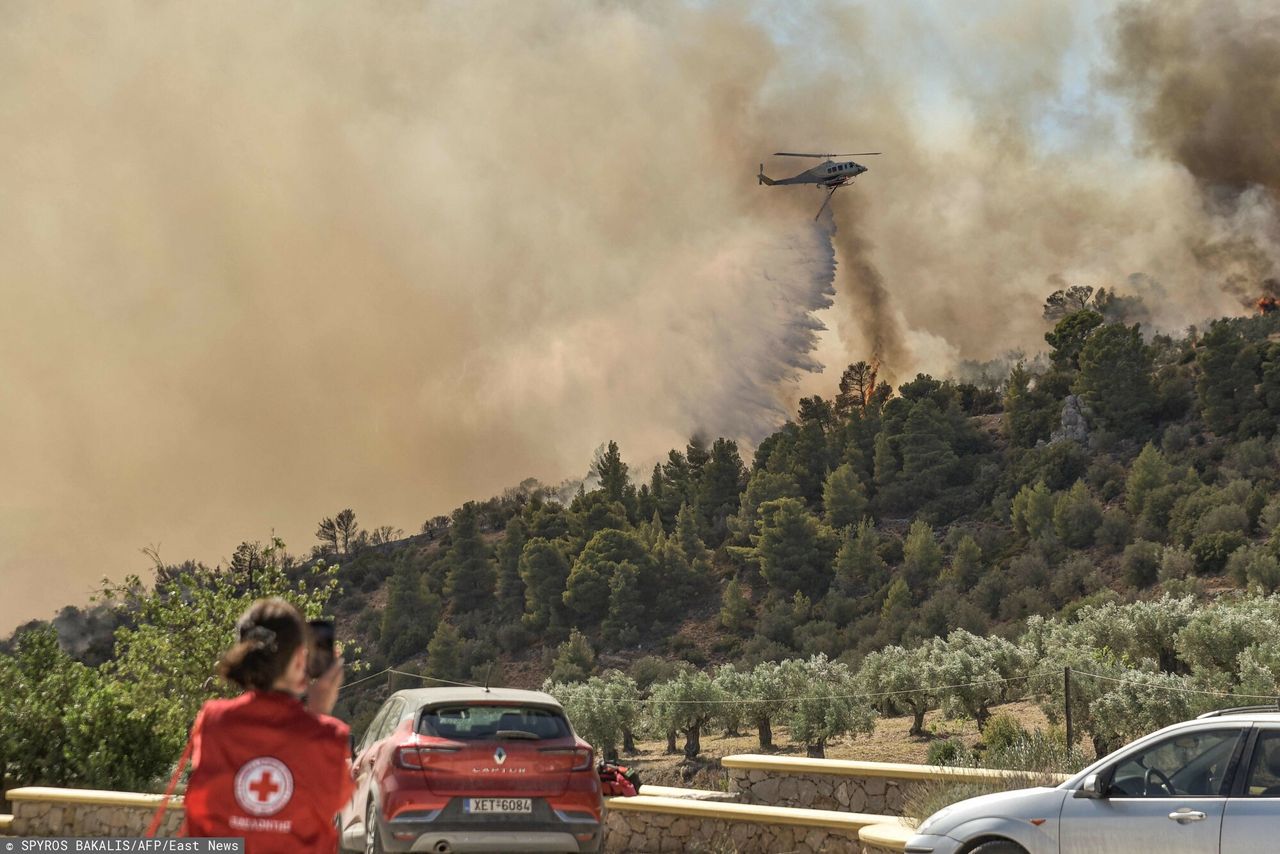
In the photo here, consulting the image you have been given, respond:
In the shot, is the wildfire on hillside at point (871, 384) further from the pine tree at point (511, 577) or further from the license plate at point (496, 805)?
the license plate at point (496, 805)

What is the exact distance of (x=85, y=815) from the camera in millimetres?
14242

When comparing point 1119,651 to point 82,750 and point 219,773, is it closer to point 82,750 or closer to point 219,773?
point 82,750

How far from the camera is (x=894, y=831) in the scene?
34.1ft

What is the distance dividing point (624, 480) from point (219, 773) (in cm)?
9626

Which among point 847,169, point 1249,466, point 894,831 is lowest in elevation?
point 894,831

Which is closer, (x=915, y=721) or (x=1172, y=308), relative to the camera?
(x=915, y=721)

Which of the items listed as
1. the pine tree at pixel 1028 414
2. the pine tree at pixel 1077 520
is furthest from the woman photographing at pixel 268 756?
the pine tree at pixel 1028 414

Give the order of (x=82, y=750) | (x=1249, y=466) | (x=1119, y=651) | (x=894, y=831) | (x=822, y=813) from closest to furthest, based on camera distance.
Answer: (x=894, y=831) < (x=822, y=813) < (x=82, y=750) < (x=1119, y=651) < (x=1249, y=466)

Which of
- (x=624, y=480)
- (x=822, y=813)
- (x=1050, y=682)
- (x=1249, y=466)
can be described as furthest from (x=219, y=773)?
(x=624, y=480)

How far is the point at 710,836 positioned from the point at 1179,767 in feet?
16.7

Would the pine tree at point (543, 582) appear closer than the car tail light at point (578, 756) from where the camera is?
No

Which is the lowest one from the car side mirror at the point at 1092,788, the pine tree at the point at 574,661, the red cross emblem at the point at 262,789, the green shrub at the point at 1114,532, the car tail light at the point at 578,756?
the car side mirror at the point at 1092,788

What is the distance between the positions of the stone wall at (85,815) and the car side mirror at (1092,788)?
9.03 meters

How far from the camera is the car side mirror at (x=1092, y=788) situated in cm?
824
